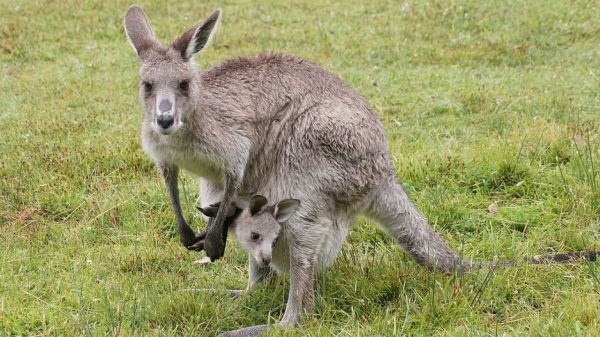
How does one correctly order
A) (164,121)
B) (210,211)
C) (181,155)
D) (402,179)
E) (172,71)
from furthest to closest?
(402,179)
(210,211)
(181,155)
(172,71)
(164,121)

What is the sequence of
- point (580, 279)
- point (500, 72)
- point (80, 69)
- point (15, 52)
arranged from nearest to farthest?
1. point (580, 279)
2. point (500, 72)
3. point (80, 69)
4. point (15, 52)

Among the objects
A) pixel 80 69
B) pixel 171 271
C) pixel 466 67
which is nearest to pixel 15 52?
pixel 80 69

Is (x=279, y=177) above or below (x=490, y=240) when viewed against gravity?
above

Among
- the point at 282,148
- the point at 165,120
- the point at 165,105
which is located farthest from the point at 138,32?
the point at 282,148

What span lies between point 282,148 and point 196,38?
0.80 m

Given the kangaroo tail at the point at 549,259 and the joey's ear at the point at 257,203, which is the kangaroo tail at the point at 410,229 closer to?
the kangaroo tail at the point at 549,259

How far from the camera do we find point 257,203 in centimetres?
427

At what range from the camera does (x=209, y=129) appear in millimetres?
4344

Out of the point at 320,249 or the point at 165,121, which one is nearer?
the point at 165,121

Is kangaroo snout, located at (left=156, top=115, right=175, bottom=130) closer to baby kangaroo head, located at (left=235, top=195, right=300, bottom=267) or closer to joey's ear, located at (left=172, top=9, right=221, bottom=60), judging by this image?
joey's ear, located at (left=172, top=9, right=221, bottom=60)

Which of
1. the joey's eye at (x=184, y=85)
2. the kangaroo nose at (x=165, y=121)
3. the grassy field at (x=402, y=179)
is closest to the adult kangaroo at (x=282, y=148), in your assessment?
the joey's eye at (x=184, y=85)

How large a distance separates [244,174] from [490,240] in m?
1.66

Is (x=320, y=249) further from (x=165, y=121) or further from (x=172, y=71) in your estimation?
(x=172, y=71)

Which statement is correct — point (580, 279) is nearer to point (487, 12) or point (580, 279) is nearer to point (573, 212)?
point (573, 212)
